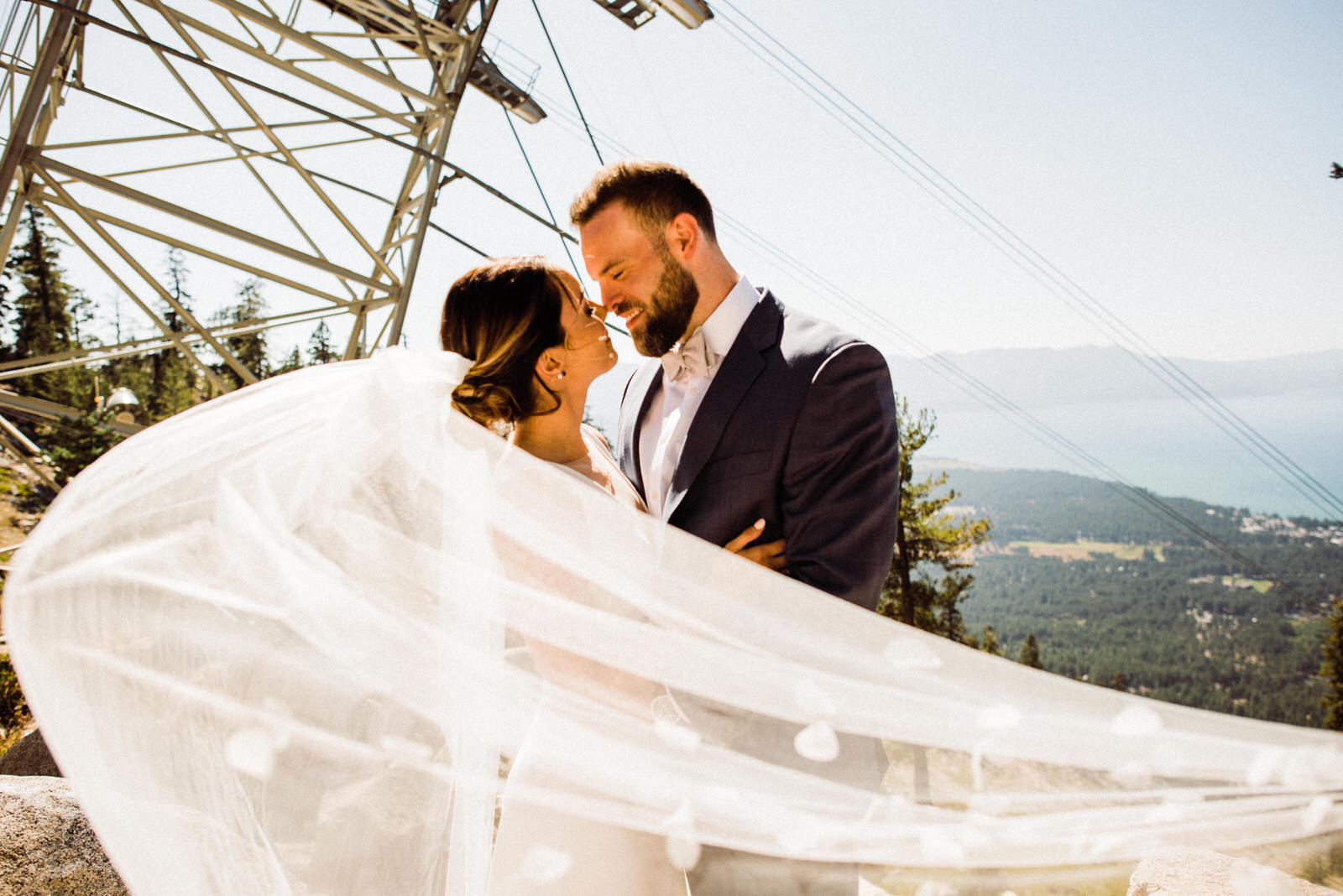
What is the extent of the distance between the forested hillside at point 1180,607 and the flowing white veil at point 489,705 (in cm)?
7736

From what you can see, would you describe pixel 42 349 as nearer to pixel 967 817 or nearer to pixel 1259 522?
pixel 967 817

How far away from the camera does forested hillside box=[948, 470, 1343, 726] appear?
3553 inches

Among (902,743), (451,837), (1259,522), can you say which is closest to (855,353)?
(902,743)

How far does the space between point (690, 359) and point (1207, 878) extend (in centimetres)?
182

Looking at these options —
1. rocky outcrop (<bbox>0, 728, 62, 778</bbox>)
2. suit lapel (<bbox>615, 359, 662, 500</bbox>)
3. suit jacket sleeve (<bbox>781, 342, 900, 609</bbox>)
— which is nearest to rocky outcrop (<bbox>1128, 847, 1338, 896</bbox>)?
suit jacket sleeve (<bbox>781, 342, 900, 609</bbox>)

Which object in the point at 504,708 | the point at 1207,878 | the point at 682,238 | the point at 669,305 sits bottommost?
the point at 504,708

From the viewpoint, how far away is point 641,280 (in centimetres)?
239

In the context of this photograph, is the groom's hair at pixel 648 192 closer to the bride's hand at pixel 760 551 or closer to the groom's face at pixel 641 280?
the groom's face at pixel 641 280

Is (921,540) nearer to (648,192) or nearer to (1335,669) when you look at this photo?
(648,192)

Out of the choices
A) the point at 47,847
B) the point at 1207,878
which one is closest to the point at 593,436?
the point at 1207,878

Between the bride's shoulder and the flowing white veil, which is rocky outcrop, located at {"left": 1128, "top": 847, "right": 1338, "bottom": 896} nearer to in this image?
the flowing white veil

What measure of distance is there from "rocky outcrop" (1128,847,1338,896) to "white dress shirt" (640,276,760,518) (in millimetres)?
1423

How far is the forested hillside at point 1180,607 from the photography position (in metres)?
90.2

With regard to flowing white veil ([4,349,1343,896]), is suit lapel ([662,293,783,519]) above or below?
above
